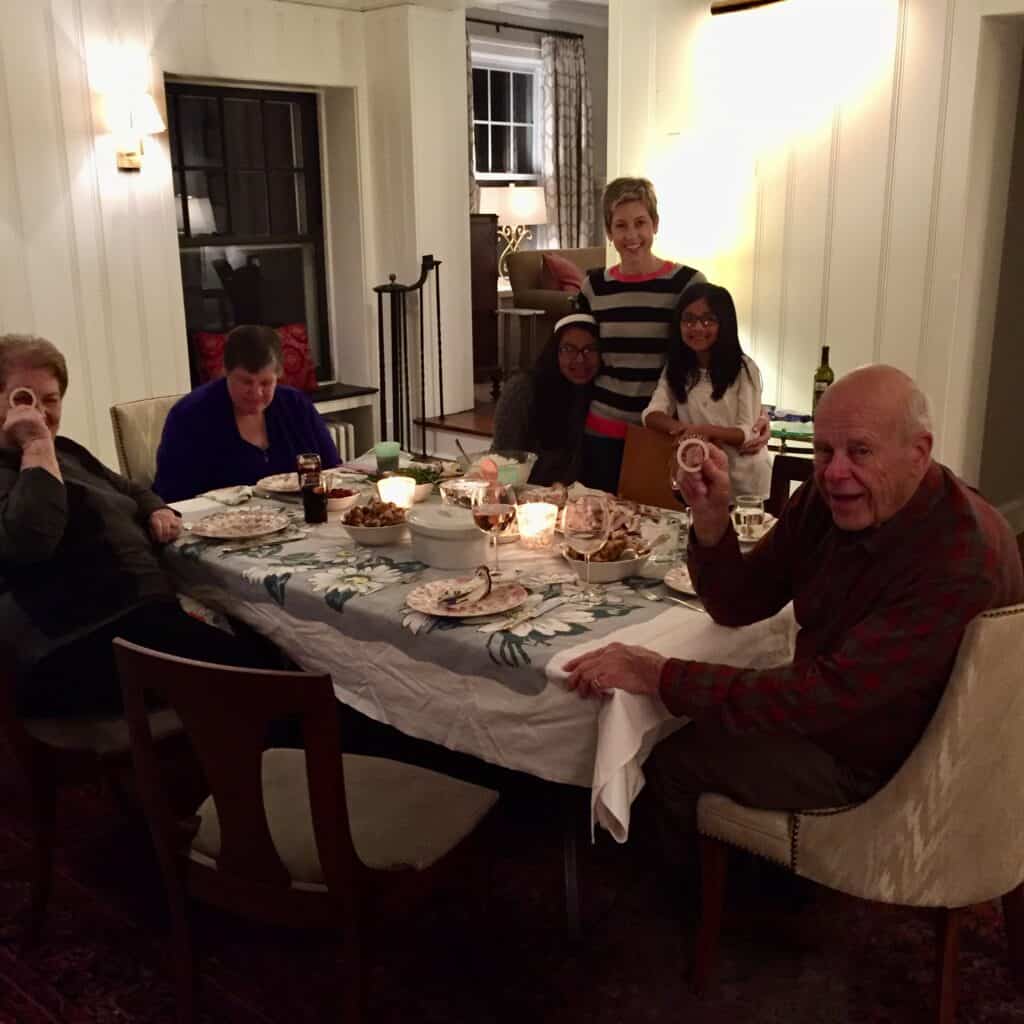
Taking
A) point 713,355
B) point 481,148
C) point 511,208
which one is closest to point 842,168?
point 713,355

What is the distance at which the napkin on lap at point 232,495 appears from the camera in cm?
273

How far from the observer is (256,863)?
5.21ft

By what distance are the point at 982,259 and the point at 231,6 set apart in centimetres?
343

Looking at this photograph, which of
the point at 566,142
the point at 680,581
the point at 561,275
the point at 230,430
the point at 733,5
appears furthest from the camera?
the point at 566,142

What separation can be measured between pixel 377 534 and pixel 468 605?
45 centimetres

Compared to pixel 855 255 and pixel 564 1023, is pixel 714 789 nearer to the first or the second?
pixel 564 1023

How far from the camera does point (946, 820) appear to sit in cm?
160

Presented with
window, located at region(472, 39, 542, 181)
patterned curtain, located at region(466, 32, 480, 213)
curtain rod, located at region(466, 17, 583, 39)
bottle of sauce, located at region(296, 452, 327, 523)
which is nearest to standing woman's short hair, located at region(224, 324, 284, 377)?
bottle of sauce, located at region(296, 452, 327, 523)

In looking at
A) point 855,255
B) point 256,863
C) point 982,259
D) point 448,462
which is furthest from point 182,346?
point 256,863

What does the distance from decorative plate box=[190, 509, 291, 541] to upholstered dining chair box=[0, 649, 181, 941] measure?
1.38 feet

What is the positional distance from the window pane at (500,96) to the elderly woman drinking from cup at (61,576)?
637cm

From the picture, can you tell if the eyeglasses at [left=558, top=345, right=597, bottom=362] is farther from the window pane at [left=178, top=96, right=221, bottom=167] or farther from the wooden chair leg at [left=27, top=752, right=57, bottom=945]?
the window pane at [left=178, top=96, right=221, bottom=167]

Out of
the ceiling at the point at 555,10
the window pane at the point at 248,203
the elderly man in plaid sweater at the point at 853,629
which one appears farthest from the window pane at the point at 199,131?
the elderly man in plaid sweater at the point at 853,629

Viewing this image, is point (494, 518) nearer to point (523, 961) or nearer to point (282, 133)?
point (523, 961)
